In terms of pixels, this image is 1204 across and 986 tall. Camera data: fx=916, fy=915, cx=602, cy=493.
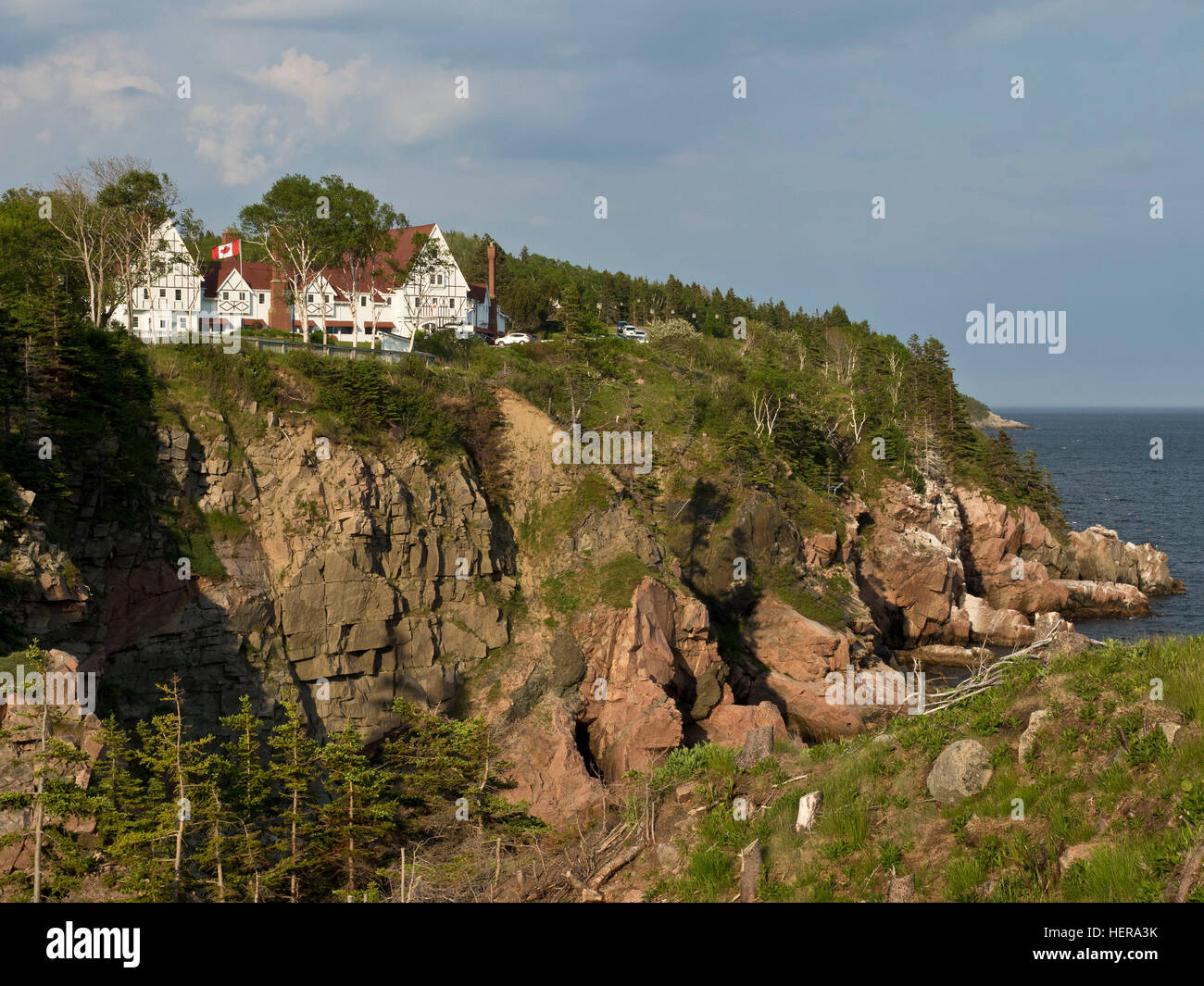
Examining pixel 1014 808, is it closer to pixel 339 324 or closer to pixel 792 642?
pixel 792 642

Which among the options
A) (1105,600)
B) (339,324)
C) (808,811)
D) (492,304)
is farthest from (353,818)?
(492,304)

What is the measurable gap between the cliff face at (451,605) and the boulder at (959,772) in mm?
18670

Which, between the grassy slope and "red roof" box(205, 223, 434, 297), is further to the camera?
"red roof" box(205, 223, 434, 297)

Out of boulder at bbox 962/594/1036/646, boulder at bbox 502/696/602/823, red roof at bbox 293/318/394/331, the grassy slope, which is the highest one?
red roof at bbox 293/318/394/331

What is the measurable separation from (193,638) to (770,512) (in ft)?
94.0

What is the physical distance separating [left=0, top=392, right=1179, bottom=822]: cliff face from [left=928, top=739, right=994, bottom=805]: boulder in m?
18.7

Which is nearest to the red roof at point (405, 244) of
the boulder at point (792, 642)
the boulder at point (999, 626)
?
the boulder at point (792, 642)

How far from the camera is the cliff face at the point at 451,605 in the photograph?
32875 mm

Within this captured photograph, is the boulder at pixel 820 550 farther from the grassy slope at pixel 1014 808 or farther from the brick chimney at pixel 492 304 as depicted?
the grassy slope at pixel 1014 808

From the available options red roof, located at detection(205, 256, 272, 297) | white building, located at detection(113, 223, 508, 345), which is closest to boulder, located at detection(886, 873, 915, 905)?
white building, located at detection(113, 223, 508, 345)

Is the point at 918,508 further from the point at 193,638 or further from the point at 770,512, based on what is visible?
the point at 193,638

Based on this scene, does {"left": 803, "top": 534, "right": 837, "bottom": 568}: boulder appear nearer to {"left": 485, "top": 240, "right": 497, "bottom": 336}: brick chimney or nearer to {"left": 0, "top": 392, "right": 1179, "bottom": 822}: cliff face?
{"left": 0, "top": 392, "right": 1179, "bottom": 822}: cliff face

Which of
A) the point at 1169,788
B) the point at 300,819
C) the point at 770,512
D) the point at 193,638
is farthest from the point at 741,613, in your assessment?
the point at 1169,788

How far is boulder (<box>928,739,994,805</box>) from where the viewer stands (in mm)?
9836
